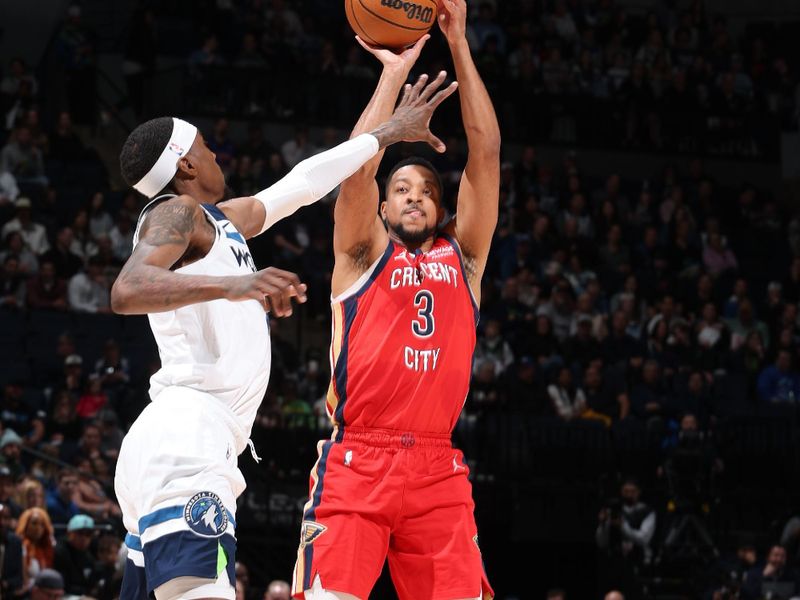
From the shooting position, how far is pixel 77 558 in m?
11.4

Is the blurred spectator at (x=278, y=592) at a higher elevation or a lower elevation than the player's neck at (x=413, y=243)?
lower

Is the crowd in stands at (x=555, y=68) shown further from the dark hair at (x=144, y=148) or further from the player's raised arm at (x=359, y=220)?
the dark hair at (x=144, y=148)

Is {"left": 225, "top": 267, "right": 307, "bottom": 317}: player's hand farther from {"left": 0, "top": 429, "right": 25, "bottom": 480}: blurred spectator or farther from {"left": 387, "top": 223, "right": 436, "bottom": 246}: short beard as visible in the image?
{"left": 0, "top": 429, "right": 25, "bottom": 480}: blurred spectator

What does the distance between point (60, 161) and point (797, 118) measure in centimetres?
1190

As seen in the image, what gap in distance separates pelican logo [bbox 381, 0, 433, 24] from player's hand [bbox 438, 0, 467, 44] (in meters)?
0.09

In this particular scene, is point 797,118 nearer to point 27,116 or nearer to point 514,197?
point 514,197

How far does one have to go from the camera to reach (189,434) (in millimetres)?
4641

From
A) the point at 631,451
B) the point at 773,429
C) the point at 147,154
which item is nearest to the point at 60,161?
the point at 631,451

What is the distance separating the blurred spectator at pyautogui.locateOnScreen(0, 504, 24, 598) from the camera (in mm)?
10711

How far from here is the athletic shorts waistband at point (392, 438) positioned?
19.3 feet

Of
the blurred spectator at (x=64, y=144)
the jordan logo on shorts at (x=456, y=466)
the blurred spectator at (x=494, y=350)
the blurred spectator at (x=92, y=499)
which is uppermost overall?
the blurred spectator at (x=64, y=144)

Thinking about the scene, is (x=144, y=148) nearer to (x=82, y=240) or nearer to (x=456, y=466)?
(x=456, y=466)

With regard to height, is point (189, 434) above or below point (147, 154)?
below

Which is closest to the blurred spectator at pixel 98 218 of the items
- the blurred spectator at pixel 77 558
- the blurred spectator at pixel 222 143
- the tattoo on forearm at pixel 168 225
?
the blurred spectator at pixel 222 143
